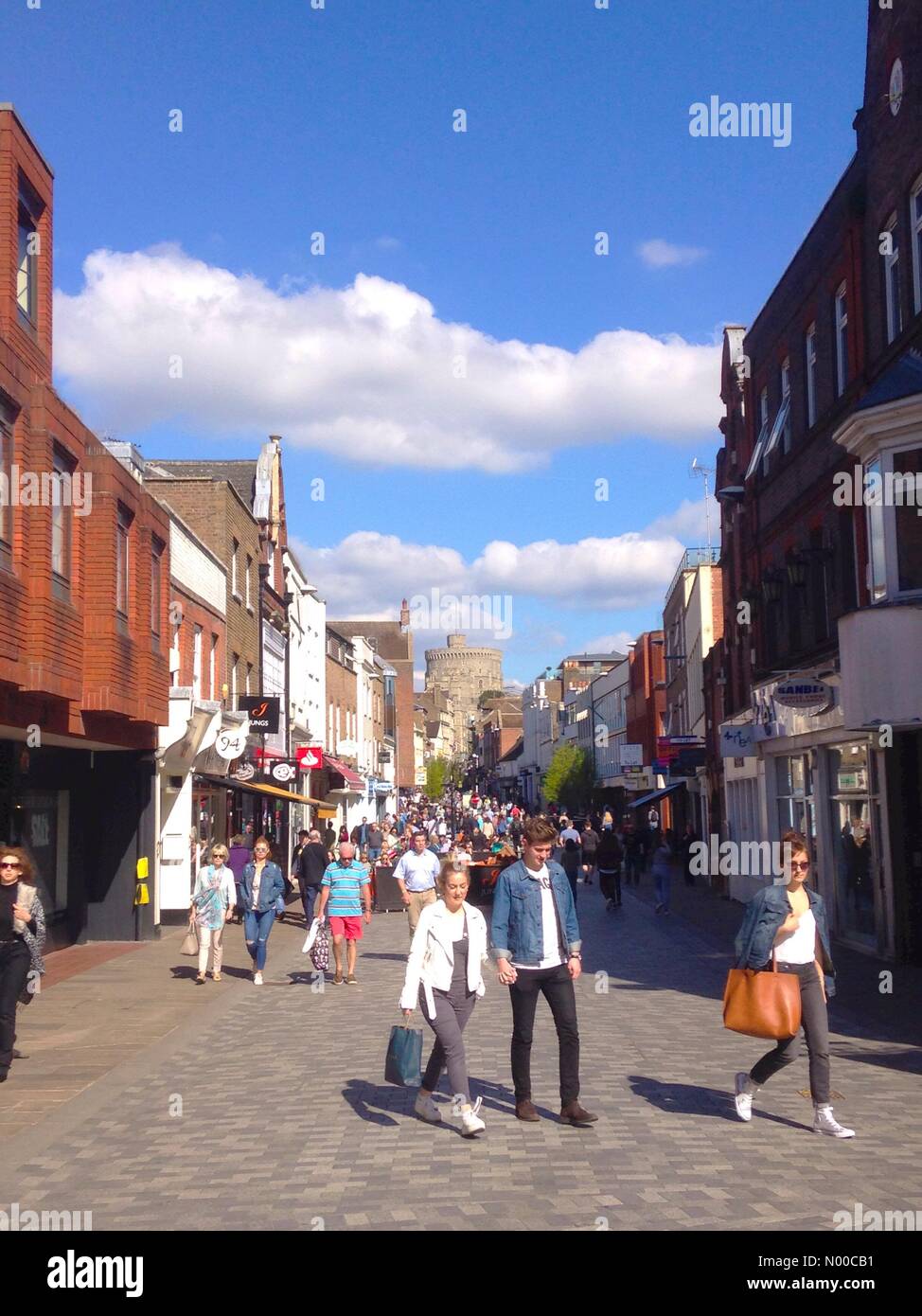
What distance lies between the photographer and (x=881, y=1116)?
28.5ft

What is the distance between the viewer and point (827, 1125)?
8.13 meters

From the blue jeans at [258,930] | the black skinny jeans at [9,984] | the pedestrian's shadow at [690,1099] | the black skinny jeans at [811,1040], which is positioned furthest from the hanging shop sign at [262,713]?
the black skinny jeans at [811,1040]

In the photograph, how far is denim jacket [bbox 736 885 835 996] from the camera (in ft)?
27.6

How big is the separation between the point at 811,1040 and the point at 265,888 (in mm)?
9091

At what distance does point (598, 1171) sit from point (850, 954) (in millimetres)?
12659

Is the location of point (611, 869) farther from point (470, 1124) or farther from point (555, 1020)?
point (470, 1124)

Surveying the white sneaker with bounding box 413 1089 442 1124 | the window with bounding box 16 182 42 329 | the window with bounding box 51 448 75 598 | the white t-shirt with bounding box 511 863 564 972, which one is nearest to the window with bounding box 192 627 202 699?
the window with bounding box 51 448 75 598

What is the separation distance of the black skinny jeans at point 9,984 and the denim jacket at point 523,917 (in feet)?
13.5

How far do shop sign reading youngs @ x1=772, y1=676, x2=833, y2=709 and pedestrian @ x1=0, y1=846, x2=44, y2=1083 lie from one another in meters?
11.6

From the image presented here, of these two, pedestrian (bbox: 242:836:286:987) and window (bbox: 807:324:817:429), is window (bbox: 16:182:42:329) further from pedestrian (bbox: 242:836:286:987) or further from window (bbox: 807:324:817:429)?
window (bbox: 807:324:817:429)

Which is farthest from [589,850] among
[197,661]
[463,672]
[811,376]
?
[463,672]

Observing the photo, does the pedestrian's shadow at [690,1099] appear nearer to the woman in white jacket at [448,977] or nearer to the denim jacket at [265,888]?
the woman in white jacket at [448,977]

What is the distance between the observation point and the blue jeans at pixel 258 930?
53.3 ft
